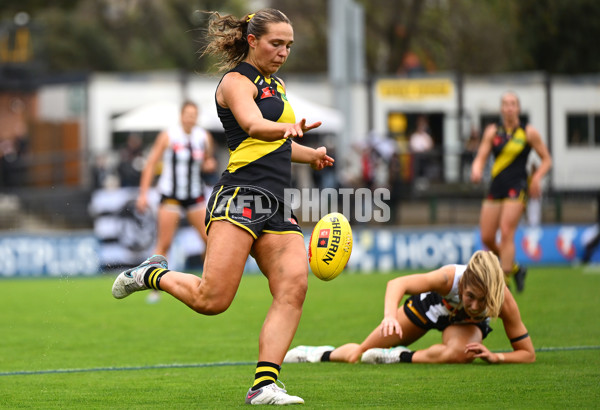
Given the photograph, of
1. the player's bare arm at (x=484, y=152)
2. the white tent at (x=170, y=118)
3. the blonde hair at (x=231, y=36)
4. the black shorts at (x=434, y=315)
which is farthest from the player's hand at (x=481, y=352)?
the white tent at (x=170, y=118)

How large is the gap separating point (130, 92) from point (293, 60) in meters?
20.5

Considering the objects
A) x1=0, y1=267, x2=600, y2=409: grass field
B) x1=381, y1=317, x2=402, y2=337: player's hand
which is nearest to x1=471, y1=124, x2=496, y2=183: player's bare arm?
x1=0, y1=267, x2=600, y2=409: grass field

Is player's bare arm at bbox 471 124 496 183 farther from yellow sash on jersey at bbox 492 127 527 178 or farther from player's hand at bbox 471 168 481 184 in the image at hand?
yellow sash on jersey at bbox 492 127 527 178

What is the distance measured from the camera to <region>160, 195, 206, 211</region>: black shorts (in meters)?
11.9

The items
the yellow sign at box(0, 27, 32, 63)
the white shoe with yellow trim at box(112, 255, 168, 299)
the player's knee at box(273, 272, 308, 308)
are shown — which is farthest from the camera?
the yellow sign at box(0, 27, 32, 63)

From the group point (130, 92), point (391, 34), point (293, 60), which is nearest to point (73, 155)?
point (130, 92)

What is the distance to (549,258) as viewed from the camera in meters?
17.7

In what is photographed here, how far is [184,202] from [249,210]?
241 inches

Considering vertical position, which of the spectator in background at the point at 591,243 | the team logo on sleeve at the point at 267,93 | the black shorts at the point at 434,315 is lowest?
the spectator in background at the point at 591,243

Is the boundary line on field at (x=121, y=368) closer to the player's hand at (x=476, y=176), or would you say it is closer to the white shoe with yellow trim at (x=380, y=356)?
the white shoe with yellow trim at (x=380, y=356)

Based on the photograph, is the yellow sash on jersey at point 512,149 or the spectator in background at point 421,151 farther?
the spectator in background at point 421,151

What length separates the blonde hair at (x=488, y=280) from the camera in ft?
21.9

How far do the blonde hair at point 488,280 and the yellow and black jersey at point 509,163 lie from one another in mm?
4945

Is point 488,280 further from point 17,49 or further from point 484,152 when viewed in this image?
point 17,49
